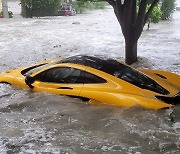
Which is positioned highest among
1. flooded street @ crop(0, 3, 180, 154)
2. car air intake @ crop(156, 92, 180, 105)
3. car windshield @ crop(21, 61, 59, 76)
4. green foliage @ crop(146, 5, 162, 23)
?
green foliage @ crop(146, 5, 162, 23)

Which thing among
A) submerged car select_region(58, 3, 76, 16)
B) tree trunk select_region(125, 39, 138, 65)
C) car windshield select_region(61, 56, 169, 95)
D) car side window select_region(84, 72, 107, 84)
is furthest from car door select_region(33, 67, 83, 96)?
submerged car select_region(58, 3, 76, 16)

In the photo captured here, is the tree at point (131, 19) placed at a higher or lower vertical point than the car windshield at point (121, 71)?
higher

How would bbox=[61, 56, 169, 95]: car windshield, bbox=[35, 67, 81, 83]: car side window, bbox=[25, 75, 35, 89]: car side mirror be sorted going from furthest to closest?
bbox=[25, 75, 35, 89]: car side mirror
bbox=[35, 67, 81, 83]: car side window
bbox=[61, 56, 169, 95]: car windshield

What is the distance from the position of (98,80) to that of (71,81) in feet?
1.92

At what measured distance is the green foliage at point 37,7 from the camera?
3828 centimetres

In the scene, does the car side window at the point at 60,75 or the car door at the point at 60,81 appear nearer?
the car door at the point at 60,81

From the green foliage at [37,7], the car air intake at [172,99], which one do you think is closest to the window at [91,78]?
the car air intake at [172,99]

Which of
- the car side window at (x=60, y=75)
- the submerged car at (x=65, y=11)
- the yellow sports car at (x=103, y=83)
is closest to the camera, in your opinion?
the yellow sports car at (x=103, y=83)

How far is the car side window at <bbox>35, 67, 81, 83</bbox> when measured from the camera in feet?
22.6

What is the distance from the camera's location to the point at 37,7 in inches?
1527

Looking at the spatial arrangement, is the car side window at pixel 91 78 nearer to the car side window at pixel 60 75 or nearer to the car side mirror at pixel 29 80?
the car side window at pixel 60 75

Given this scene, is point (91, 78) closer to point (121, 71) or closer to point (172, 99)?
point (121, 71)

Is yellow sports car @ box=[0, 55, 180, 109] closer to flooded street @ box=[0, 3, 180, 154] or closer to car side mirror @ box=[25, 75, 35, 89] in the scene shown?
car side mirror @ box=[25, 75, 35, 89]

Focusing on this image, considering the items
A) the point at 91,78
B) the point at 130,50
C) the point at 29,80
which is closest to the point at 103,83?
the point at 91,78
